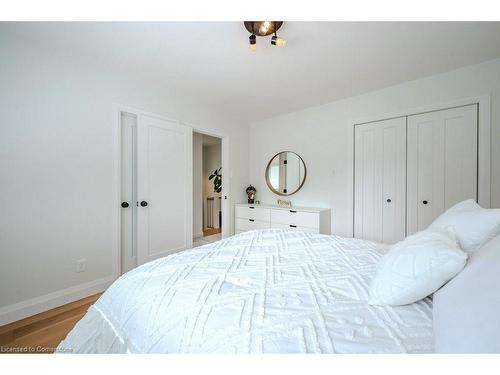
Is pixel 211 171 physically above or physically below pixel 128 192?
above

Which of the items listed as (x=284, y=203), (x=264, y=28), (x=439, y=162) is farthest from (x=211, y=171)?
(x=439, y=162)

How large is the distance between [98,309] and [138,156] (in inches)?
73.2

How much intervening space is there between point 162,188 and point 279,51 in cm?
206

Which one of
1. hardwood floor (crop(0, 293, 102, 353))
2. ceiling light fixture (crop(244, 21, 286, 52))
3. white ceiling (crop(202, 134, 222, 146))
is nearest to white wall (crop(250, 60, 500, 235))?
white ceiling (crop(202, 134, 222, 146))

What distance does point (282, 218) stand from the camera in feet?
10.4

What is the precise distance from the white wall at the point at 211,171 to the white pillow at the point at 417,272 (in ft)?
15.7

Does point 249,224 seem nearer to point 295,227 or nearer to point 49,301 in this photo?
point 295,227

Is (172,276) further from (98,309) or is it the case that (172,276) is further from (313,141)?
(313,141)

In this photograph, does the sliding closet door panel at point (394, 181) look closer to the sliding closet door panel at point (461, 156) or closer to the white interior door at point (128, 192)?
the sliding closet door panel at point (461, 156)

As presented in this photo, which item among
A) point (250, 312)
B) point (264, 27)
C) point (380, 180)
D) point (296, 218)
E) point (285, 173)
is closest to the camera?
point (250, 312)

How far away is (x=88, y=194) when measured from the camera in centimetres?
207

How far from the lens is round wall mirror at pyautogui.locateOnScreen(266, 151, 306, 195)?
3.45 m

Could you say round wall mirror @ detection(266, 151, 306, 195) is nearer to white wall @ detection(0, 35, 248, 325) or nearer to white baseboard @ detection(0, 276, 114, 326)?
white wall @ detection(0, 35, 248, 325)
